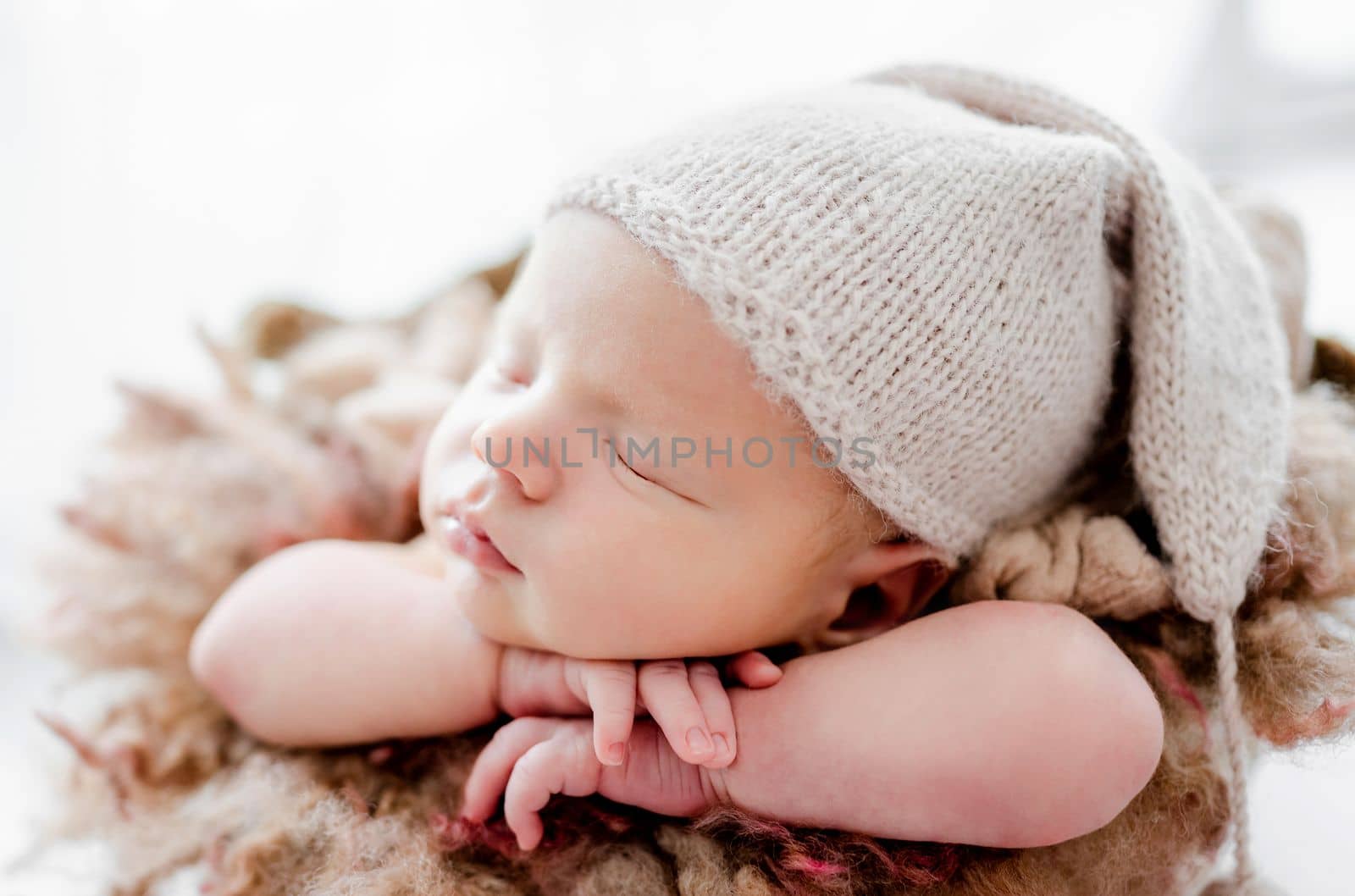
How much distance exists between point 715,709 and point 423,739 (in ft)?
1.05

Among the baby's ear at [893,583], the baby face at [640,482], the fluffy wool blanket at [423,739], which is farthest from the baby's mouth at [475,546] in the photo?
the baby's ear at [893,583]

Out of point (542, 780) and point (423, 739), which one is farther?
point (423, 739)

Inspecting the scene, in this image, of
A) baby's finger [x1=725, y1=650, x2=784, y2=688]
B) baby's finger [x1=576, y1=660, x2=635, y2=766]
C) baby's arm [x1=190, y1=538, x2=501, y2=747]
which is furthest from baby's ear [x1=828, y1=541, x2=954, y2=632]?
baby's arm [x1=190, y1=538, x2=501, y2=747]

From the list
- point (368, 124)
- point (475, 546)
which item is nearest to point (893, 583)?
point (475, 546)

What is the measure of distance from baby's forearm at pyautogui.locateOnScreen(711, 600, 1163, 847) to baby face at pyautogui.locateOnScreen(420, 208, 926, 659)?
0.10 meters

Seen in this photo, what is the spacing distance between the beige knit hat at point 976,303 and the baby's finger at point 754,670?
0.16 meters

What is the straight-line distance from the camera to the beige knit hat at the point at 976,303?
2.51ft

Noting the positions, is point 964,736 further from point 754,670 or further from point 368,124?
point 368,124

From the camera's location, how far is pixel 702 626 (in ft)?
2.67

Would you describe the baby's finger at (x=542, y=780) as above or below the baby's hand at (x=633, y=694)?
below

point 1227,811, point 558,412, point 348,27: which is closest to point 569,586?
point 558,412

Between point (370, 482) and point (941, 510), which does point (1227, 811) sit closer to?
point (941, 510)

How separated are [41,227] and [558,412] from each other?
3.46ft

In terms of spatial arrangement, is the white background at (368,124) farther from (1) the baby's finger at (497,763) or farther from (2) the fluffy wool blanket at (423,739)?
(1) the baby's finger at (497,763)
